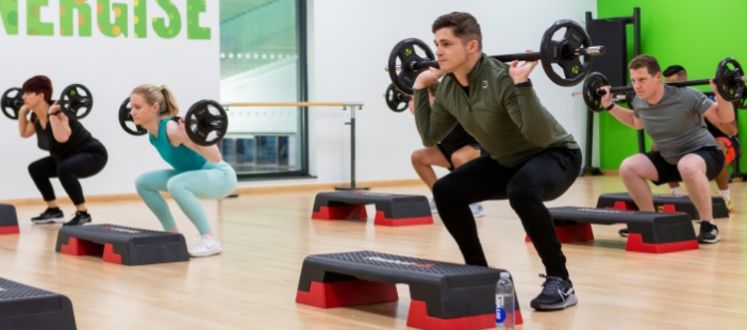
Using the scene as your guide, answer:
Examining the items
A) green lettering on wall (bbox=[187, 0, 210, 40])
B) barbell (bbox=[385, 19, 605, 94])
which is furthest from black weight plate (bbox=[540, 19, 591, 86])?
green lettering on wall (bbox=[187, 0, 210, 40])

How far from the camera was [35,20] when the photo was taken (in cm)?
809

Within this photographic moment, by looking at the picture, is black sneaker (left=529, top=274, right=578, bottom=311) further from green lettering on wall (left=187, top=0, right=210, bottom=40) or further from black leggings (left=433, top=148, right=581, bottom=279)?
green lettering on wall (left=187, top=0, right=210, bottom=40)

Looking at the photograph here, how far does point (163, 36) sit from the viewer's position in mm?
8648

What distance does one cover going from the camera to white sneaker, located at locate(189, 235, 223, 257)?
5.03 m

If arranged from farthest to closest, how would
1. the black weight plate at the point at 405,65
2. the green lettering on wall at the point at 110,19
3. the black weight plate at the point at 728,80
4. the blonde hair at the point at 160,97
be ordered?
the green lettering on wall at the point at 110,19, the black weight plate at the point at 728,80, the blonde hair at the point at 160,97, the black weight plate at the point at 405,65

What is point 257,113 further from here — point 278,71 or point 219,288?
point 219,288

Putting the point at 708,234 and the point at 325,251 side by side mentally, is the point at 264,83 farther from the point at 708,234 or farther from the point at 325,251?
the point at 708,234

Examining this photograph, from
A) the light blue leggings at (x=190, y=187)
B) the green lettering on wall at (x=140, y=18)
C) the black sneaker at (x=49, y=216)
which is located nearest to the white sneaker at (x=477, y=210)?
the light blue leggings at (x=190, y=187)

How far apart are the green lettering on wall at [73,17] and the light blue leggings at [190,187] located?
3447mm

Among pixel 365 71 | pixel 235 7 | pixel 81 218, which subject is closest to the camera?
pixel 81 218

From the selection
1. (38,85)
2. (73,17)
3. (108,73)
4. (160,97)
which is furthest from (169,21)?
(160,97)

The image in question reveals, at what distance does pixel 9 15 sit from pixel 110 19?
78cm

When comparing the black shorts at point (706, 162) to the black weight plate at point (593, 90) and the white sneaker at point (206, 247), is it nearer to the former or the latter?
the black weight plate at point (593, 90)

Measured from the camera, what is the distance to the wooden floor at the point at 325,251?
3426mm
